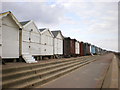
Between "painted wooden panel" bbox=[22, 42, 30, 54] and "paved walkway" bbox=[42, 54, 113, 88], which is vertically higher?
"painted wooden panel" bbox=[22, 42, 30, 54]

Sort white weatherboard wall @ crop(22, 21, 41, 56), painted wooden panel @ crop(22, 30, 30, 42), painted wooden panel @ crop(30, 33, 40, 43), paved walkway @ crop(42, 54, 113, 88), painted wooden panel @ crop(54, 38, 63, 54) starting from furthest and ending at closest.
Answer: painted wooden panel @ crop(54, 38, 63, 54) → painted wooden panel @ crop(30, 33, 40, 43) → white weatherboard wall @ crop(22, 21, 41, 56) → painted wooden panel @ crop(22, 30, 30, 42) → paved walkway @ crop(42, 54, 113, 88)

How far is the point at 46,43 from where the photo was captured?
14898 mm

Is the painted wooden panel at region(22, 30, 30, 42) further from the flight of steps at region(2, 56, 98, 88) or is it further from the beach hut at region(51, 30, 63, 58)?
the beach hut at region(51, 30, 63, 58)

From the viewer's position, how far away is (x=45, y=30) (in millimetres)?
14734

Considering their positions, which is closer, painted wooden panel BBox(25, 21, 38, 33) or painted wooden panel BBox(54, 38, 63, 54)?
painted wooden panel BBox(25, 21, 38, 33)

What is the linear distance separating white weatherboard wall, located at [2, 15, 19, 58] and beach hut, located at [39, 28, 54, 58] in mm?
4419

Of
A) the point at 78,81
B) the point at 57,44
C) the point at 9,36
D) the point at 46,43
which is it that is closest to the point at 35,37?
the point at 46,43

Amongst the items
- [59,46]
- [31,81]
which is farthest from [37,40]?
[31,81]

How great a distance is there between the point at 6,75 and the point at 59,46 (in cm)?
1446

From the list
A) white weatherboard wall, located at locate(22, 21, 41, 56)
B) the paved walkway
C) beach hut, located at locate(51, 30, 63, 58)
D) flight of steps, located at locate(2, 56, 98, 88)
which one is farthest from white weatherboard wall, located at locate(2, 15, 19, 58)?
beach hut, located at locate(51, 30, 63, 58)

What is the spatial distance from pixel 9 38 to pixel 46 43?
6.27m

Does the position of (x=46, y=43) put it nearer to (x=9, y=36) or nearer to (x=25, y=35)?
(x=25, y=35)

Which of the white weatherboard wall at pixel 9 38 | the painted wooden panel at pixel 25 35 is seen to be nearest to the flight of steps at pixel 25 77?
the white weatherboard wall at pixel 9 38

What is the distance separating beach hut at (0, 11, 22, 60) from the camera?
27.9 ft
